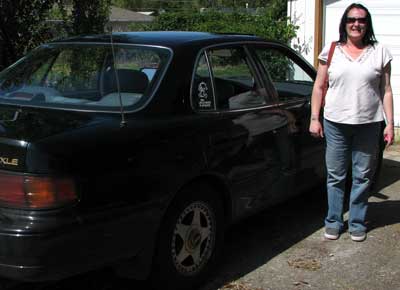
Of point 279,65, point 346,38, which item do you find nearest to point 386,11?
point 279,65

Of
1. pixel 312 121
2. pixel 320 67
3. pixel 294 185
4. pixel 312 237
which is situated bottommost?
pixel 312 237

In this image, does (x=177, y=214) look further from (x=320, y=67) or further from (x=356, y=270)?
(x=320, y=67)

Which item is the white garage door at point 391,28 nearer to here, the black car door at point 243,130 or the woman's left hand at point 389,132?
the woman's left hand at point 389,132

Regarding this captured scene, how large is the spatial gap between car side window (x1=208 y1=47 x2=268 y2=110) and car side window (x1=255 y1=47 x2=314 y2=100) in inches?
8.1

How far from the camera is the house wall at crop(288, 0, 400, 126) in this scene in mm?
9273

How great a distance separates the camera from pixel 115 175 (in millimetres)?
3189

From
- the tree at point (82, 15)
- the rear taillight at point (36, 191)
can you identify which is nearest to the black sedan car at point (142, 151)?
the rear taillight at point (36, 191)

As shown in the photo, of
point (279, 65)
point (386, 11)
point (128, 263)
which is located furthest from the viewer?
point (386, 11)

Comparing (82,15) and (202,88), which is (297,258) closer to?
(202,88)

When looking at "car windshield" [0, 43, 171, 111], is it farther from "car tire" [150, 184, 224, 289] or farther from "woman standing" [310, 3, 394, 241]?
"woman standing" [310, 3, 394, 241]

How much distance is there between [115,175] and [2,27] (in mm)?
4382

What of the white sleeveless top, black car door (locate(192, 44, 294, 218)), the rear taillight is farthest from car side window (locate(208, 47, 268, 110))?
the rear taillight

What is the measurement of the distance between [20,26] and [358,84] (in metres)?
4.22

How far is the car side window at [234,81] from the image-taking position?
423 cm
